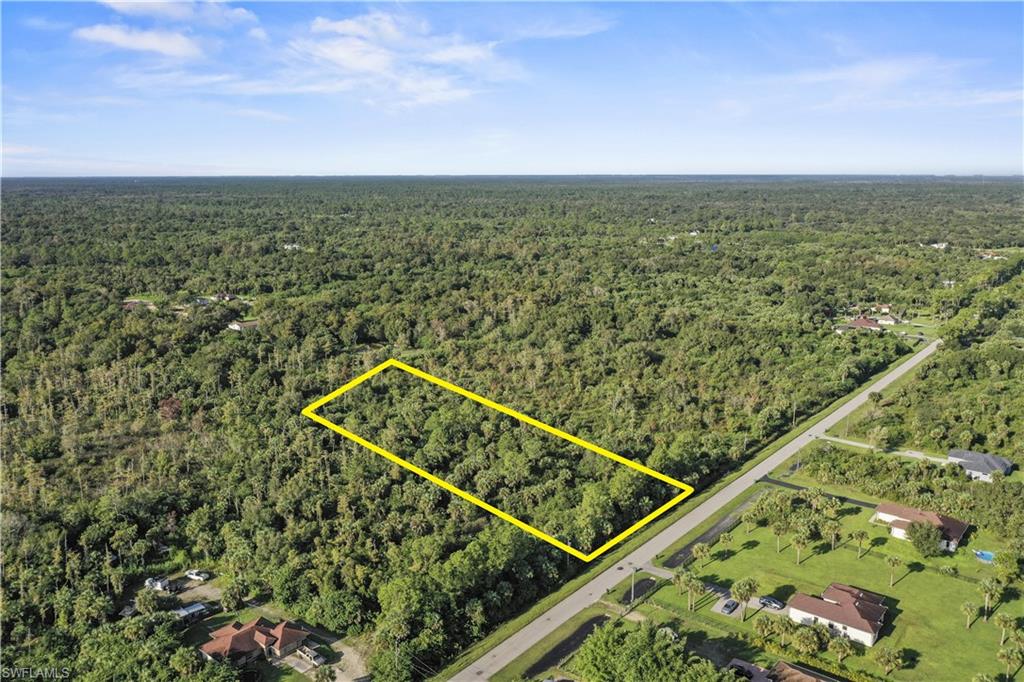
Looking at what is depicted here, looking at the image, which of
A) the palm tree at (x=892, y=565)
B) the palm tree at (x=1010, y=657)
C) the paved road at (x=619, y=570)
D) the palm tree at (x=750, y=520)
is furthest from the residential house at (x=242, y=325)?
the palm tree at (x=1010, y=657)

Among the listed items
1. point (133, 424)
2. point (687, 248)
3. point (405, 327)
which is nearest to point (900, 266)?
point (687, 248)

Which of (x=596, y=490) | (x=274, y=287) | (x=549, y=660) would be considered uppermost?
(x=274, y=287)

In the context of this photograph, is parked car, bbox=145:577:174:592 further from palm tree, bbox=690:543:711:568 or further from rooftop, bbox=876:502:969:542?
rooftop, bbox=876:502:969:542

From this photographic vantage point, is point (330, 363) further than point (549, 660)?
Yes

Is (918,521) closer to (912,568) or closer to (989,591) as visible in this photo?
(912,568)

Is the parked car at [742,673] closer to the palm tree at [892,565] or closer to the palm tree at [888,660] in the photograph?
the palm tree at [888,660]

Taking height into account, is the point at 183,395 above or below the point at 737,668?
above

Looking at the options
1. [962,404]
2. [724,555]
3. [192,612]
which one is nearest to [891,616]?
[724,555]

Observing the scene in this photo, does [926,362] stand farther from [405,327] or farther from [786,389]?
[405,327]
